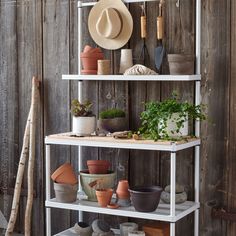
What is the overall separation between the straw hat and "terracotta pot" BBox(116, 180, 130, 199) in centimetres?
78

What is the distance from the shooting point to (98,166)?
10.9 ft

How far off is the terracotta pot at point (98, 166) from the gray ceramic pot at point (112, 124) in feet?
0.62

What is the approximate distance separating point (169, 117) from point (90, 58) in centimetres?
63

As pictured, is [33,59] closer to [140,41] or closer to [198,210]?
[140,41]

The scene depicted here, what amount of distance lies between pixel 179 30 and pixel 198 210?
3.26ft

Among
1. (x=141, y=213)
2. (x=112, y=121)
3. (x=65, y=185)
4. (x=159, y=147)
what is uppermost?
(x=112, y=121)

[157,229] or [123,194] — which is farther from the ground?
[123,194]

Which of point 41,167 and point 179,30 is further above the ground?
point 179,30

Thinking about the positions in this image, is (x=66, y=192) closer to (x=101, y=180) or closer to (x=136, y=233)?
(x=101, y=180)

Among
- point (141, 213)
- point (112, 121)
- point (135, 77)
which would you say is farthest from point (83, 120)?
point (141, 213)

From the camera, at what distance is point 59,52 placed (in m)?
3.68

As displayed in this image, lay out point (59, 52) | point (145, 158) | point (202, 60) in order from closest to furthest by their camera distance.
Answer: point (202, 60), point (145, 158), point (59, 52)

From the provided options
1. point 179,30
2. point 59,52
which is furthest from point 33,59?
point 179,30

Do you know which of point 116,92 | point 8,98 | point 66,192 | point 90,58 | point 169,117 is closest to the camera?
point 169,117
